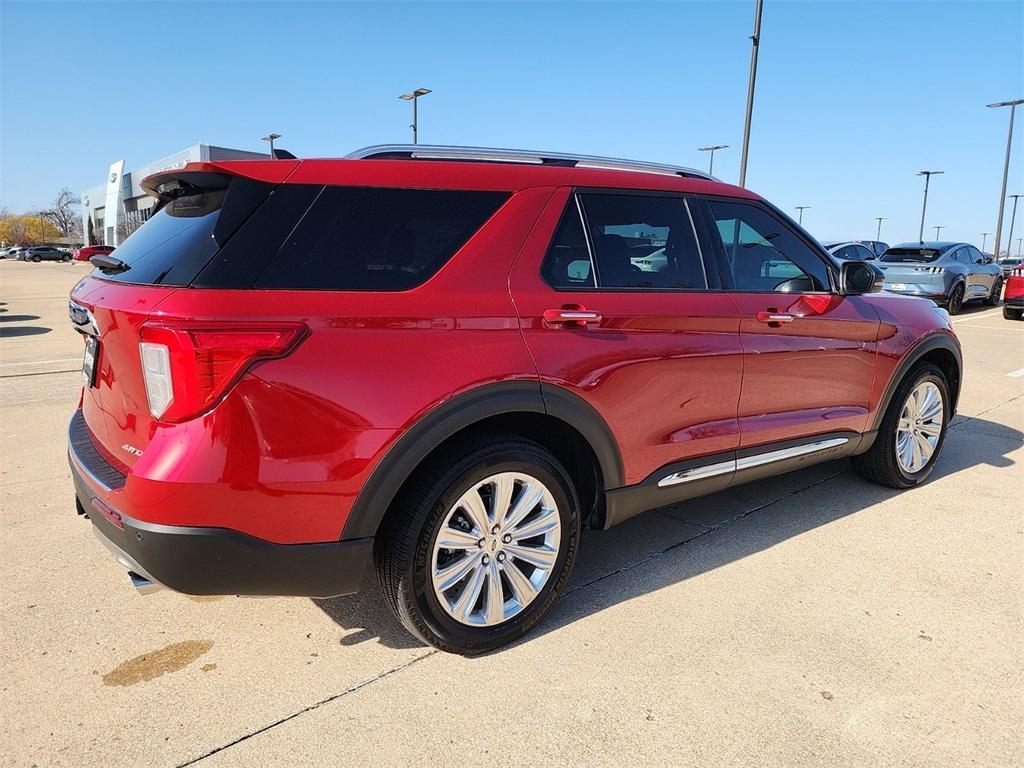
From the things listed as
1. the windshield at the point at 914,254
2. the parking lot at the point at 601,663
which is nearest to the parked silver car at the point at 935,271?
the windshield at the point at 914,254

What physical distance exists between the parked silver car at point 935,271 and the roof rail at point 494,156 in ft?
46.3

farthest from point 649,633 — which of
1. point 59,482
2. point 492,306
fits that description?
point 59,482

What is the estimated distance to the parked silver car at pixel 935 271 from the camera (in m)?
15.6

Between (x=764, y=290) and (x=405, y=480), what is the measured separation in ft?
6.70

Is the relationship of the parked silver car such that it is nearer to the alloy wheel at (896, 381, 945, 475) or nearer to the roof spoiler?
the alloy wheel at (896, 381, 945, 475)

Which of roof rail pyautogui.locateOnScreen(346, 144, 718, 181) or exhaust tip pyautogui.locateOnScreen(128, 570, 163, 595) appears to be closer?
exhaust tip pyautogui.locateOnScreen(128, 570, 163, 595)

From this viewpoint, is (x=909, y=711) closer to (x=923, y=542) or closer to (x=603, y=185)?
(x=923, y=542)

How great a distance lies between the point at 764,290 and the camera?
345cm

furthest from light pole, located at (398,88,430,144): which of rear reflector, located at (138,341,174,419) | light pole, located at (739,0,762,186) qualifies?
rear reflector, located at (138,341,174,419)

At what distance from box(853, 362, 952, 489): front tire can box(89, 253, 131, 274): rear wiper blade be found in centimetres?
400

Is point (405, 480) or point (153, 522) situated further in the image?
point (405, 480)

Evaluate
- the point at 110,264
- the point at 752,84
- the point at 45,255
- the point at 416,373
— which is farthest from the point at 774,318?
the point at 45,255

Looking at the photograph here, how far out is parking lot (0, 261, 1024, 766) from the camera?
2.16 m

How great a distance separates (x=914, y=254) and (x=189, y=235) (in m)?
17.2
